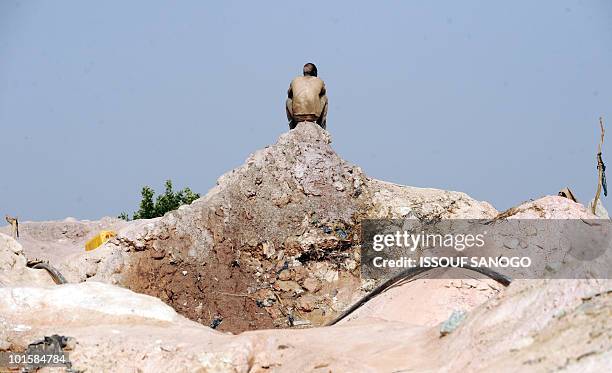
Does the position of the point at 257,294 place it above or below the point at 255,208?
below

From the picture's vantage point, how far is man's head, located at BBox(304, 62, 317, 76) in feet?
53.6

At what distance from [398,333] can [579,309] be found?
1.57m

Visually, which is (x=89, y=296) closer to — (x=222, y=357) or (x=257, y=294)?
(x=222, y=357)

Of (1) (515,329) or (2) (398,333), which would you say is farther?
(2) (398,333)

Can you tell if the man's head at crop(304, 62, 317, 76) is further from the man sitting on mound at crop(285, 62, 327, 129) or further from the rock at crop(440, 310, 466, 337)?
Result: the rock at crop(440, 310, 466, 337)

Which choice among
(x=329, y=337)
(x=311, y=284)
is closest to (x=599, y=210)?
(x=311, y=284)

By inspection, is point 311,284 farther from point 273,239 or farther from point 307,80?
point 307,80

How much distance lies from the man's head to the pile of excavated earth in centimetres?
132

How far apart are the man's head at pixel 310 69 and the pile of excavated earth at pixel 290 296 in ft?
4.34

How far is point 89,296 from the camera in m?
8.39

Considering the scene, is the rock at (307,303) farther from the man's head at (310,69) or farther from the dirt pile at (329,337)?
the dirt pile at (329,337)

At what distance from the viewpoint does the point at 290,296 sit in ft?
45.4

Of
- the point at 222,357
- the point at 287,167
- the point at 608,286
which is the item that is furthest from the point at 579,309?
the point at 287,167

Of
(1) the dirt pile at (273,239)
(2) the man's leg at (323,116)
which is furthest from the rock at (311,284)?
(2) the man's leg at (323,116)
